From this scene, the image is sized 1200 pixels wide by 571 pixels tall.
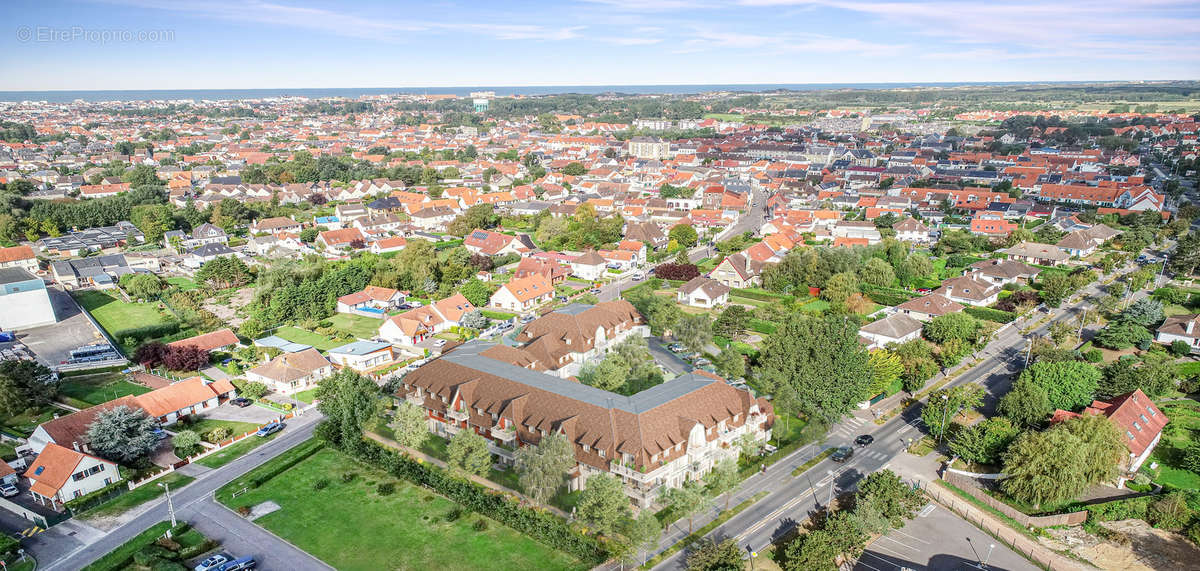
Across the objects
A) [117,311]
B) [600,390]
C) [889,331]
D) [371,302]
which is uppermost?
[600,390]

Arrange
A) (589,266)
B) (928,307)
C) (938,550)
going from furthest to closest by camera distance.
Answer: (589,266) → (928,307) → (938,550)

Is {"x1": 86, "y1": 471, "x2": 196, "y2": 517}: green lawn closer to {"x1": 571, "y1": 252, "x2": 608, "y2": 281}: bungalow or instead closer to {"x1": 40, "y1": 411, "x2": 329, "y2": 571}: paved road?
{"x1": 40, "y1": 411, "x2": 329, "y2": 571}: paved road

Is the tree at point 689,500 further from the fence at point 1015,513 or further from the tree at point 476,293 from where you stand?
the tree at point 476,293

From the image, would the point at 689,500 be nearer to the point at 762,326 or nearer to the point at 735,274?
the point at 762,326

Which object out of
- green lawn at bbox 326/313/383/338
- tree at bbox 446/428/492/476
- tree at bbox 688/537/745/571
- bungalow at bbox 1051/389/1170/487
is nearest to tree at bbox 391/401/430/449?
tree at bbox 446/428/492/476

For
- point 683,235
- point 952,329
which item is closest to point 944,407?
point 952,329
